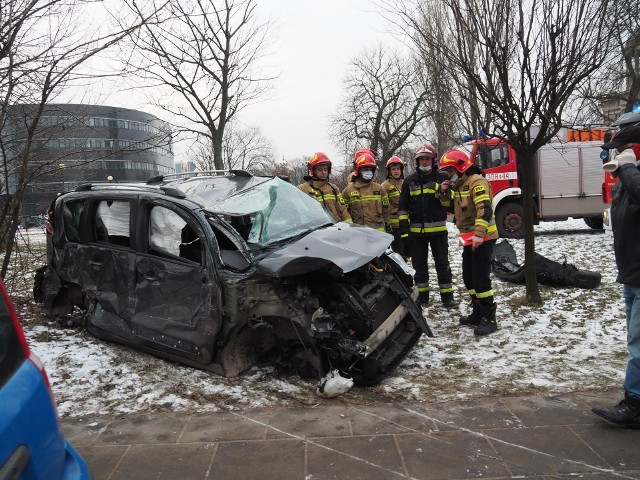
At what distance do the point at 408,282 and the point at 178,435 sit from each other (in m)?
2.57

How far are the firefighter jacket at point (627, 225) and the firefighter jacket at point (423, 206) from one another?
287cm

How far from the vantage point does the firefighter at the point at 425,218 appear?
6000 mm

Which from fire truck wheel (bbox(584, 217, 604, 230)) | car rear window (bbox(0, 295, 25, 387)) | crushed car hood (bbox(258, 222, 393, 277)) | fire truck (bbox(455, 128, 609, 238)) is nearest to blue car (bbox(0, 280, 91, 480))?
car rear window (bbox(0, 295, 25, 387))

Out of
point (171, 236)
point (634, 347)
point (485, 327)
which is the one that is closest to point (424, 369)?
point (485, 327)

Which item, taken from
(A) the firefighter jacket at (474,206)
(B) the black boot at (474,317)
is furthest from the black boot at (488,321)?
(A) the firefighter jacket at (474,206)

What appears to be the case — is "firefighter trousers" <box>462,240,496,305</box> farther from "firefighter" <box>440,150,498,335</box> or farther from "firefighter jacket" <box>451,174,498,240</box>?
"firefighter jacket" <box>451,174,498,240</box>

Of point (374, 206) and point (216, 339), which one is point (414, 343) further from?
point (374, 206)

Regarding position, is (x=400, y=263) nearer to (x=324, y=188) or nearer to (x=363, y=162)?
(x=324, y=188)

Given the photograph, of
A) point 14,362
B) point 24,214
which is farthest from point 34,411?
point 24,214

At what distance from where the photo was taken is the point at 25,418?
1393 millimetres

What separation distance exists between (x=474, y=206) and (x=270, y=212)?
241cm

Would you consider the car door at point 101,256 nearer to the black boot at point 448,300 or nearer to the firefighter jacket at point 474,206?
the firefighter jacket at point 474,206

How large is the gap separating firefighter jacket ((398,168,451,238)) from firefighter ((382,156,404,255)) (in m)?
1.01

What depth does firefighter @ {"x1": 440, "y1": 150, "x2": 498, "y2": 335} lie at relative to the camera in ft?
16.8
